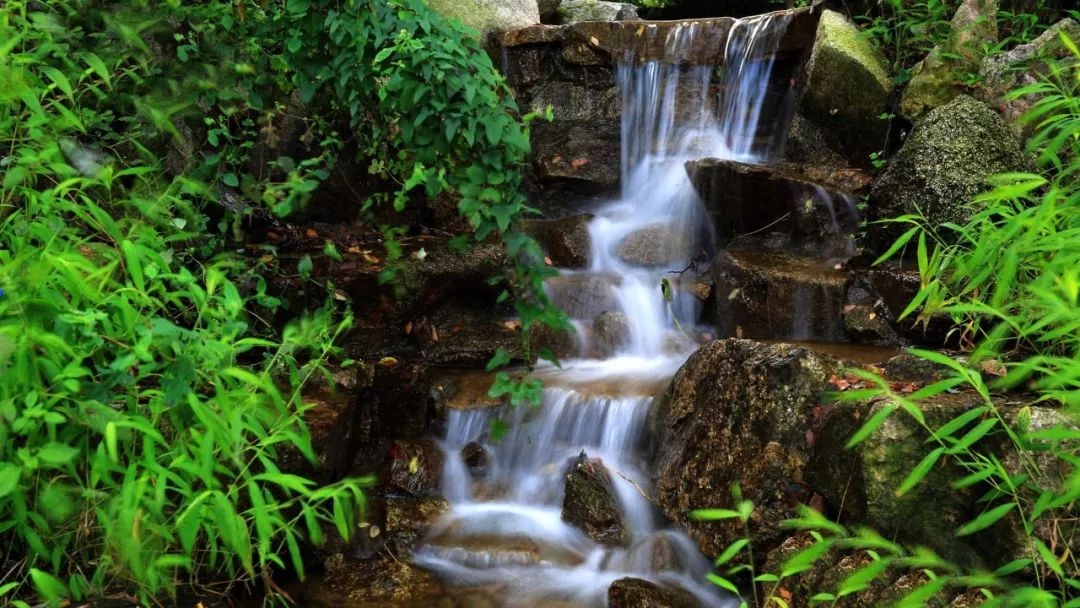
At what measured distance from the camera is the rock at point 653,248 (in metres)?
6.77

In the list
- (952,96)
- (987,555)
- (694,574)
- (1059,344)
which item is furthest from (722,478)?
(952,96)

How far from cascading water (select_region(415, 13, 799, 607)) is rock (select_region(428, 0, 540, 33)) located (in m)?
1.66

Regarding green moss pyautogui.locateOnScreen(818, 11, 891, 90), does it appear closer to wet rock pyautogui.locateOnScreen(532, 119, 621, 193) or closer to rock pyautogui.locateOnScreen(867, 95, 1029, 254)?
rock pyautogui.locateOnScreen(867, 95, 1029, 254)

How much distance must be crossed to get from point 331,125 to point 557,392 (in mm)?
2578

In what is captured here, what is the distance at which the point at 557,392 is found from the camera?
A: 4.90 m

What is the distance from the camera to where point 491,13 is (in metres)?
8.84

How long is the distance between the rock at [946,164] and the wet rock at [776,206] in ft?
1.28

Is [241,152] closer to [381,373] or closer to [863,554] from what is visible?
[381,373]

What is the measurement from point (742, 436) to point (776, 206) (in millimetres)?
3183

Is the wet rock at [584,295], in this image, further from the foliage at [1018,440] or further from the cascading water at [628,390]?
the foliage at [1018,440]

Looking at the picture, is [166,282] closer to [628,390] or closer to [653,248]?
[628,390]

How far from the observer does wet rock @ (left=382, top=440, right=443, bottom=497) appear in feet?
14.4

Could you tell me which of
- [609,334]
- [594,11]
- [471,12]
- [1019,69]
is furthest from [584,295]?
[594,11]

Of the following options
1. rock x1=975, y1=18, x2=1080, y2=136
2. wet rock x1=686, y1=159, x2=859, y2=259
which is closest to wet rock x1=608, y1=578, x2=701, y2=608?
wet rock x1=686, y1=159, x2=859, y2=259
